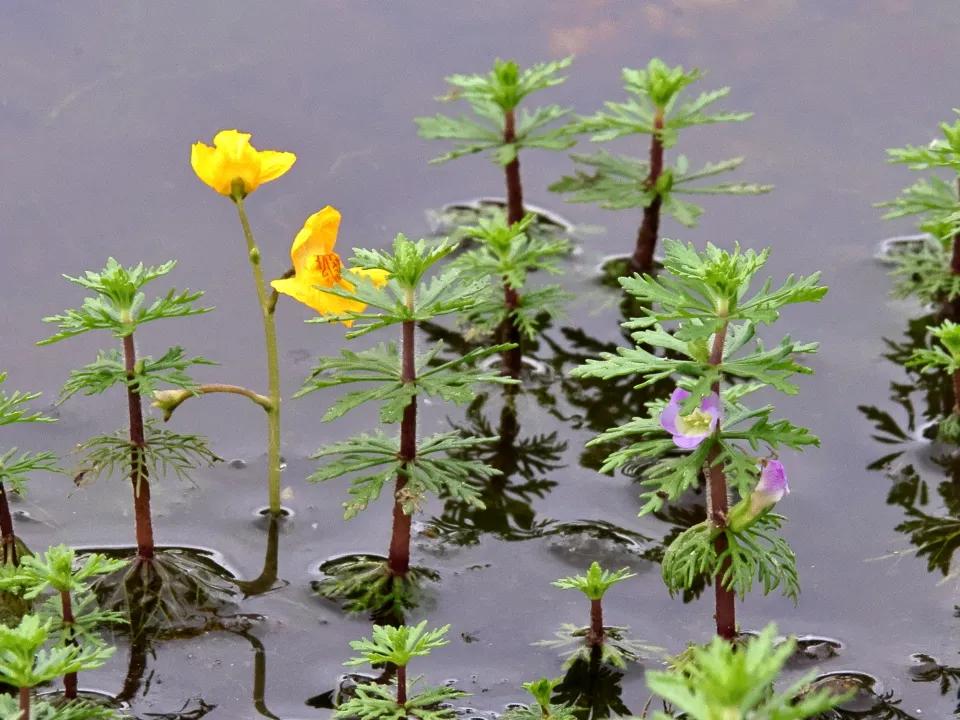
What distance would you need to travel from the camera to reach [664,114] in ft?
18.6

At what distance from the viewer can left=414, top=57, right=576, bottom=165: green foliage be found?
5602 millimetres

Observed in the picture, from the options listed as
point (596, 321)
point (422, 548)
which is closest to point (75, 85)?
point (596, 321)

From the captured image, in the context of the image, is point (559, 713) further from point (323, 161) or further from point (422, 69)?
point (422, 69)

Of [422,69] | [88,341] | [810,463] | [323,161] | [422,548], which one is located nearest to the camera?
[422,548]

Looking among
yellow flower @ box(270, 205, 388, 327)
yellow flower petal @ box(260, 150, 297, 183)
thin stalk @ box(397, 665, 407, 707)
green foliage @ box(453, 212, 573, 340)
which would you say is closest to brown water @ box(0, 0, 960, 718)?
green foliage @ box(453, 212, 573, 340)

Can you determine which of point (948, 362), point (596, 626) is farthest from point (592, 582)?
point (948, 362)

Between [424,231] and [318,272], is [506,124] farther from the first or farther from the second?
[318,272]

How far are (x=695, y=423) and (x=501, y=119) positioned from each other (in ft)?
7.90

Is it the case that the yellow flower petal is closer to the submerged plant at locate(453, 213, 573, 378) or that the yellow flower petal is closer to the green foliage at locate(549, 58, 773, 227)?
the submerged plant at locate(453, 213, 573, 378)

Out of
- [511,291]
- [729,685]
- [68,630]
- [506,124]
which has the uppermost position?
[506,124]

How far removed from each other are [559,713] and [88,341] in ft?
9.12

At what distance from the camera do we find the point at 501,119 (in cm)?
578

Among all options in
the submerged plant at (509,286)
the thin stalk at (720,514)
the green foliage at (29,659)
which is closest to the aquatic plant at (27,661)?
the green foliage at (29,659)

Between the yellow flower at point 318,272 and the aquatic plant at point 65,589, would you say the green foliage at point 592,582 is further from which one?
the aquatic plant at point 65,589
